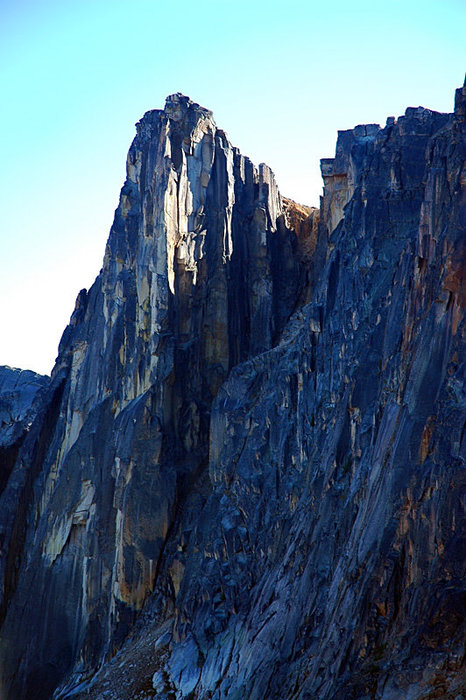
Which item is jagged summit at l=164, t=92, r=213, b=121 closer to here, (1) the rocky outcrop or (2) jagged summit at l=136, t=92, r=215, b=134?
(2) jagged summit at l=136, t=92, r=215, b=134

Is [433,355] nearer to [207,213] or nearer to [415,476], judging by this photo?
[415,476]

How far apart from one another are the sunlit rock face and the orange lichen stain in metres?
24.7

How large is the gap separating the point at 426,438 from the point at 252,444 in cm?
1940

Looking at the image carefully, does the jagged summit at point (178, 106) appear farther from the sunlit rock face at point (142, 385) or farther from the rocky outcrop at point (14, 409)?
the rocky outcrop at point (14, 409)

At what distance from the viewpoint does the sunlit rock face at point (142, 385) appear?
2179 inches

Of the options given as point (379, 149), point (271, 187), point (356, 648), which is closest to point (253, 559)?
point (356, 648)

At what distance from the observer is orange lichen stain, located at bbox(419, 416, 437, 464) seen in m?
30.8

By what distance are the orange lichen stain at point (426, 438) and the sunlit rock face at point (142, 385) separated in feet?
81.0

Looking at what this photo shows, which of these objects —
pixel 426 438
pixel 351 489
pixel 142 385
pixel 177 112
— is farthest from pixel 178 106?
pixel 426 438

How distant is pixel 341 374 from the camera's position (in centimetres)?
4366

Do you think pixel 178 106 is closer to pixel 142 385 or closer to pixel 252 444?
pixel 142 385

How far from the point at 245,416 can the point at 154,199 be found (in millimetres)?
16231

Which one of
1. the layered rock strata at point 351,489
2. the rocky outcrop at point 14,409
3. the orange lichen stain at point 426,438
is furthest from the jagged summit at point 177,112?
the orange lichen stain at point 426,438

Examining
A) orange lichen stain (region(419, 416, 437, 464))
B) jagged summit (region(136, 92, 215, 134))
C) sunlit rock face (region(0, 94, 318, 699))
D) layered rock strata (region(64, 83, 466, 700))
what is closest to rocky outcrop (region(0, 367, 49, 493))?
sunlit rock face (region(0, 94, 318, 699))
